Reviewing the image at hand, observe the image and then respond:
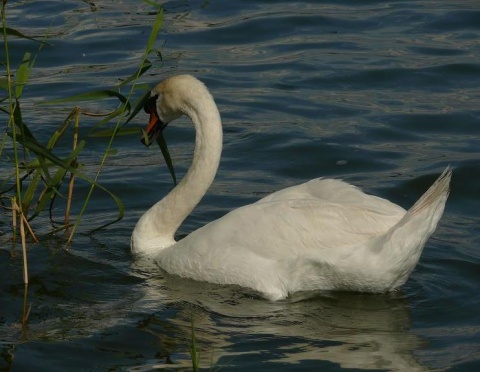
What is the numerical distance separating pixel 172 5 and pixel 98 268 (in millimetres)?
7448

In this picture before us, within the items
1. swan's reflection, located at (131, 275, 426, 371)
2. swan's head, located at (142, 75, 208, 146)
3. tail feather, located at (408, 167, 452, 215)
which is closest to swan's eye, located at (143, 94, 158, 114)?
swan's head, located at (142, 75, 208, 146)

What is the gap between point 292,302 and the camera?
6879 mm

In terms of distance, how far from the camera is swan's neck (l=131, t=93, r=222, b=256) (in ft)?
24.9

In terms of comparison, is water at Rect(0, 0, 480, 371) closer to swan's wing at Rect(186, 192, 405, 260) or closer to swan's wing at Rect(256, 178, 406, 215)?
swan's wing at Rect(186, 192, 405, 260)

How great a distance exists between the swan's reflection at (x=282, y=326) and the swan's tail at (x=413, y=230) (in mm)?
354

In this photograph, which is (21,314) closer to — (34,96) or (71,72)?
(34,96)

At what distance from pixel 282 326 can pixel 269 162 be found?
3.42m

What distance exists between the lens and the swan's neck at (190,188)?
7590 mm

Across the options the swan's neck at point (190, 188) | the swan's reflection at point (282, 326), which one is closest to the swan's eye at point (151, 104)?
the swan's neck at point (190, 188)

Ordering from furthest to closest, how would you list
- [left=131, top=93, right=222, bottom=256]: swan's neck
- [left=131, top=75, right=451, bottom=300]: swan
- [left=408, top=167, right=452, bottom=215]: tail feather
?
1. [left=131, top=93, right=222, bottom=256]: swan's neck
2. [left=131, top=75, right=451, bottom=300]: swan
3. [left=408, top=167, right=452, bottom=215]: tail feather

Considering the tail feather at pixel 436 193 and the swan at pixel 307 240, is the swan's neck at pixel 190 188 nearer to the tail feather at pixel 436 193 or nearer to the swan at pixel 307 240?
the swan at pixel 307 240

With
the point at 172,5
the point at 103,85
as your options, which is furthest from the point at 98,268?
the point at 172,5

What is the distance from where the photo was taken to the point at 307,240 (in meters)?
6.83

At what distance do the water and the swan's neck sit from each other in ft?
0.70
